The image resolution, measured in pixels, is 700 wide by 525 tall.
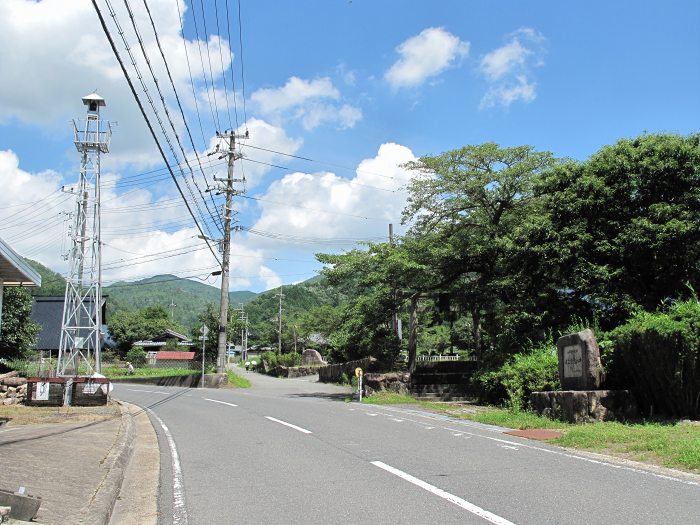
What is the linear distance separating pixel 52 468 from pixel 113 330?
2673 inches

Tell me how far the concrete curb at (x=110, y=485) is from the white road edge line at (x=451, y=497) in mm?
3569

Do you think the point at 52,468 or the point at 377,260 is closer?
the point at 52,468

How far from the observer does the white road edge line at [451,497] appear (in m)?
5.70

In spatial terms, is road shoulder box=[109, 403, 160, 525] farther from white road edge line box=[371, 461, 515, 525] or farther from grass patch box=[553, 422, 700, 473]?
grass patch box=[553, 422, 700, 473]

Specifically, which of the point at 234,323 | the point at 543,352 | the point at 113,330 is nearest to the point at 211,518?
the point at 543,352

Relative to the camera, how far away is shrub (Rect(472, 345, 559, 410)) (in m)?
16.8

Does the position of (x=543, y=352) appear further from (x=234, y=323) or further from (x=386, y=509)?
(x=234, y=323)

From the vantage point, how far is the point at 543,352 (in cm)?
1812

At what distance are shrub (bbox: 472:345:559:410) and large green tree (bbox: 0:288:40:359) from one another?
25.9 meters

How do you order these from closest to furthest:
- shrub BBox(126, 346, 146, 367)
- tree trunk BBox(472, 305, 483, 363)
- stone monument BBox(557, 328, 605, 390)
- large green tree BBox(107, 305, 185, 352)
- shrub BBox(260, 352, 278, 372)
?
stone monument BBox(557, 328, 605, 390) < tree trunk BBox(472, 305, 483, 363) < shrub BBox(260, 352, 278, 372) < shrub BBox(126, 346, 146, 367) < large green tree BBox(107, 305, 185, 352)

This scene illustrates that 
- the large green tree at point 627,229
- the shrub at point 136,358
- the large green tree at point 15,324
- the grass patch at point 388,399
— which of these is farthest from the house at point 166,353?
the large green tree at point 627,229

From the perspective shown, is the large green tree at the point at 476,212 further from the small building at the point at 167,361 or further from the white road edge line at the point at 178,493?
the small building at the point at 167,361

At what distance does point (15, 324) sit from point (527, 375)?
2753 cm

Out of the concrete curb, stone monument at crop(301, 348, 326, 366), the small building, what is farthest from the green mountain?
the concrete curb
